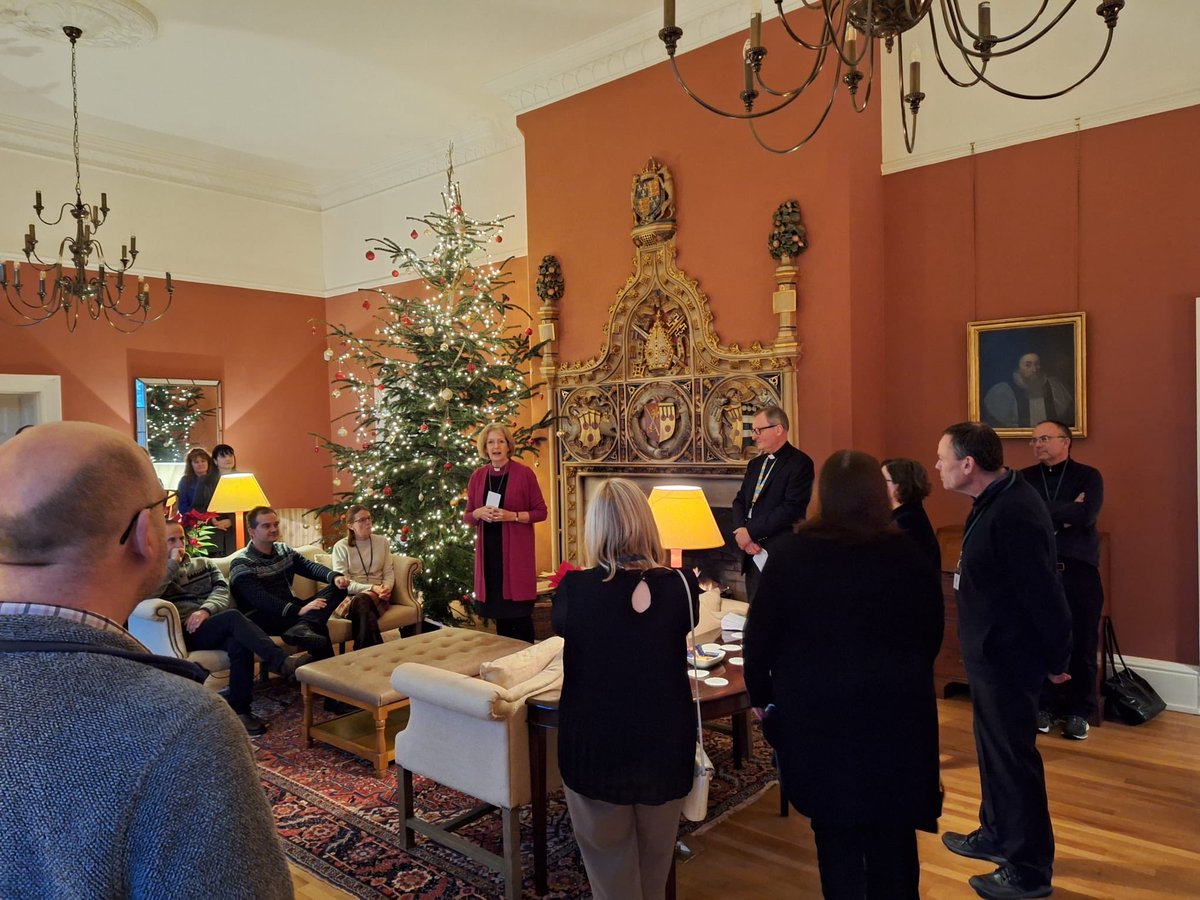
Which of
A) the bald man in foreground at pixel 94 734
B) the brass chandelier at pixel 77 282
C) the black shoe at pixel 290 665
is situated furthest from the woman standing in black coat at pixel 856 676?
the brass chandelier at pixel 77 282

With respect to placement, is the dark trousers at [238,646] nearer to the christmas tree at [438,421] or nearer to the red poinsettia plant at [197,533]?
the red poinsettia plant at [197,533]

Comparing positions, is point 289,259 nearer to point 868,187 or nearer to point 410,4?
point 410,4

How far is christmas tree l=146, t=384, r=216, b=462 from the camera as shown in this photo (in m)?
8.48

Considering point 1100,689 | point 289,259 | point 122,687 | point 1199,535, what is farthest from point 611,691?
point 289,259

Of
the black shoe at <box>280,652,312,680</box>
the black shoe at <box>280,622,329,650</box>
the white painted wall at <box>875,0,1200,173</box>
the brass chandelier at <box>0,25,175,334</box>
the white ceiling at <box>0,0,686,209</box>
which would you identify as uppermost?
the white ceiling at <box>0,0,686,209</box>

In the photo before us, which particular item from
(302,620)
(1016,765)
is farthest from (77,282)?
(1016,765)

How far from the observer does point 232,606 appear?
17.5 feet

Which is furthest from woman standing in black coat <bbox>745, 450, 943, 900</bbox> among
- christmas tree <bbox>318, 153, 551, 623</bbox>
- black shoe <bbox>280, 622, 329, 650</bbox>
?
christmas tree <bbox>318, 153, 551, 623</bbox>

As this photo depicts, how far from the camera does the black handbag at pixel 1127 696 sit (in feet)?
15.5

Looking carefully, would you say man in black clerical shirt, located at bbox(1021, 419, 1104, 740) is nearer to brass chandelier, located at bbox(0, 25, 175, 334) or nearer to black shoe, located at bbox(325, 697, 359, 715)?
black shoe, located at bbox(325, 697, 359, 715)

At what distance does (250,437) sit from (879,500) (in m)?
8.67

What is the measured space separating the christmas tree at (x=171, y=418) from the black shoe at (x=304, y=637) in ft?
13.6

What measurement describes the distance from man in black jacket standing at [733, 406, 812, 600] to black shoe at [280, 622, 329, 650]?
2822 millimetres

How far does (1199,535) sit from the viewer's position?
486 centimetres
